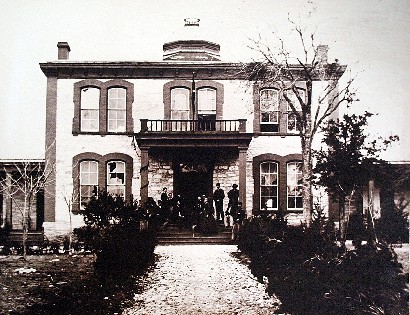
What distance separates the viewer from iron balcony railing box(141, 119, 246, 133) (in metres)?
3.93

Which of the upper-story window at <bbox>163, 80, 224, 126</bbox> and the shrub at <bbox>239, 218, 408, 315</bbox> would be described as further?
the upper-story window at <bbox>163, 80, 224, 126</bbox>

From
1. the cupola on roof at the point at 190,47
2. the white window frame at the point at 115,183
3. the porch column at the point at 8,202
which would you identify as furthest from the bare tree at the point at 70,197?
the cupola on roof at the point at 190,47

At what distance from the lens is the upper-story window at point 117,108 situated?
4066 millimetres

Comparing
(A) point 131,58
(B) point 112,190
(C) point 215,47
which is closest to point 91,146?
(B) point 112,190

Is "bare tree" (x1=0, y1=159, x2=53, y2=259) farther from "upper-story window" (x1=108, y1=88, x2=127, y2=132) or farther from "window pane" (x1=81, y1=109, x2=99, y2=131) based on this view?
"upper-story window" (x1=108, y1=88, x2=127, y2=132)

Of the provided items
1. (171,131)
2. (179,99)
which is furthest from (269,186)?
(179,99)

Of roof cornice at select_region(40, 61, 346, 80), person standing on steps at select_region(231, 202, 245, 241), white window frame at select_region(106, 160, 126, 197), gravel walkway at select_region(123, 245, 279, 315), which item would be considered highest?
roof cornice at select_region(40, 61, 346, 80)

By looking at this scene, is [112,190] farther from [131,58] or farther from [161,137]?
[131,58]

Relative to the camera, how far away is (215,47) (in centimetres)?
403

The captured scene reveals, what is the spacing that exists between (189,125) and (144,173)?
63 centimetres

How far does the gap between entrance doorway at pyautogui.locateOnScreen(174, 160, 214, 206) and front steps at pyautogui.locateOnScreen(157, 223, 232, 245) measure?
27 centimetres

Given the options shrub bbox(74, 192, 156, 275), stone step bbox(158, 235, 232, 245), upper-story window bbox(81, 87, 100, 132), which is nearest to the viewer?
shrub bbox(74, 192, 156, 275)

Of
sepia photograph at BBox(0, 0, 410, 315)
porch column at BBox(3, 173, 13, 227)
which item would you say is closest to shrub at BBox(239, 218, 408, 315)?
sepia photograph at BBox(0, 0, 410, 315)

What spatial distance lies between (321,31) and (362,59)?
0.48 m
